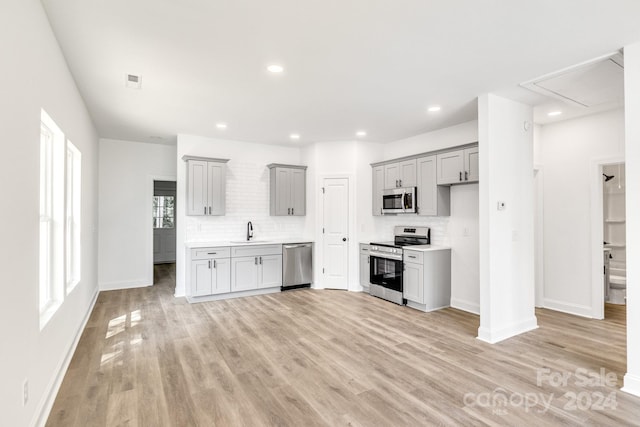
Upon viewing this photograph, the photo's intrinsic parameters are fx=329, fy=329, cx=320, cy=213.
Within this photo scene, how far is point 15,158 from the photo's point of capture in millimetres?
1767

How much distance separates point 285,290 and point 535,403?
166 inches

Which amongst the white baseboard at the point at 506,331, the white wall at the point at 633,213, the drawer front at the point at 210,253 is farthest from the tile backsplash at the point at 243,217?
the white wall at the point at 633,213

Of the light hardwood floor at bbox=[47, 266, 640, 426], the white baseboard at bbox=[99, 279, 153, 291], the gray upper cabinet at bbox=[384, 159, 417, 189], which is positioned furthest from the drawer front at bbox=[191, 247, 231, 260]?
the gray upper cabinet at bbox=[384, 159, 417, 189]

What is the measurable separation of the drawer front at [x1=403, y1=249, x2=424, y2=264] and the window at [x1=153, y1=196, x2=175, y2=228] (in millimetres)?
7269

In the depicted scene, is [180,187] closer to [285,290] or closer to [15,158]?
[285,290]

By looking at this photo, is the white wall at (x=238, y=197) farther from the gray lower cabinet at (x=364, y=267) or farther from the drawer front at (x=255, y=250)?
the gray lower cabinet at (x=364, y=267)

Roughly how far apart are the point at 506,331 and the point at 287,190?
4.17 meters

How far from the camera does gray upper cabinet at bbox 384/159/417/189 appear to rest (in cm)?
535

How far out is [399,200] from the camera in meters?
5.54

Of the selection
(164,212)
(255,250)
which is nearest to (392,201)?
(255,250)

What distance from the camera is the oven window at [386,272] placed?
5164mm

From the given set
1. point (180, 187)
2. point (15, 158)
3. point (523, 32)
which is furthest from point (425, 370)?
point (180, 187)

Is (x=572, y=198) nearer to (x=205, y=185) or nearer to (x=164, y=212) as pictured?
(x=205, y=185)

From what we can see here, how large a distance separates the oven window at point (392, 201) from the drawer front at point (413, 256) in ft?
2.84
